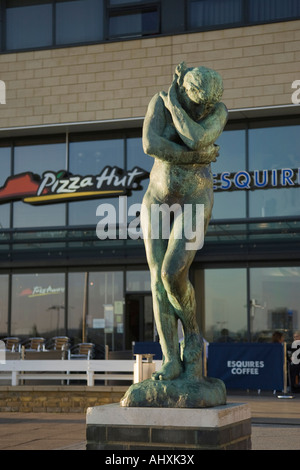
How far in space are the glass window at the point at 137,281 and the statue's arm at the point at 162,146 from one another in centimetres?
1870

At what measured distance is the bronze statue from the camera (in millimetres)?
5355

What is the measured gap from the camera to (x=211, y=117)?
5.46m

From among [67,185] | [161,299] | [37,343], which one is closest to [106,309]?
[37,343]

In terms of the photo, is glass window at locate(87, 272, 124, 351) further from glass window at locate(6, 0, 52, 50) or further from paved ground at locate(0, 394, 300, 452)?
paved ground at locate(0, 394, 300, 452)

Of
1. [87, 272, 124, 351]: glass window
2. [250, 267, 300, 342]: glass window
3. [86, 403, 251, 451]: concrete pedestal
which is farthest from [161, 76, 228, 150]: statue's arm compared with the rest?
[87, 272, 124, 351]: glass window

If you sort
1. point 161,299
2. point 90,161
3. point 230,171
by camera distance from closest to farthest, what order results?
point 161,299 < point 230,171 < point 90,161

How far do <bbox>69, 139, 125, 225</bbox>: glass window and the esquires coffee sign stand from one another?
1.15ft

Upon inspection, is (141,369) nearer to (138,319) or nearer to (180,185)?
(180,185)

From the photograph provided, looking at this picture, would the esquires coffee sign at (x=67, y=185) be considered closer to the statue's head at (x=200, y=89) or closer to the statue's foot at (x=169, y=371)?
the statue's head at (x=200, y=89)

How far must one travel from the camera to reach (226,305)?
76.1 ft

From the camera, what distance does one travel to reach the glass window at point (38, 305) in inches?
971

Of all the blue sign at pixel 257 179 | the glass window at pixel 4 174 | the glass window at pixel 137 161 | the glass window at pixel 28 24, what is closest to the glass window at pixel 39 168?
the glass window at pixel 4 174

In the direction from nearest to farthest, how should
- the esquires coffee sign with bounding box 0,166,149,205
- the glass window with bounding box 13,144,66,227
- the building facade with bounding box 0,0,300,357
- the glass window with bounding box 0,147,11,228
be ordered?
1. the building facade with bounding box 0,0,300,357
2. the esquires coffee sign with bounding box 0,166,149,205
3. the glass window with bounding box 13,144,66,227
4. the glass window with bounding box 0,147,11,228

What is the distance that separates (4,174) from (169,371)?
71.0ft
